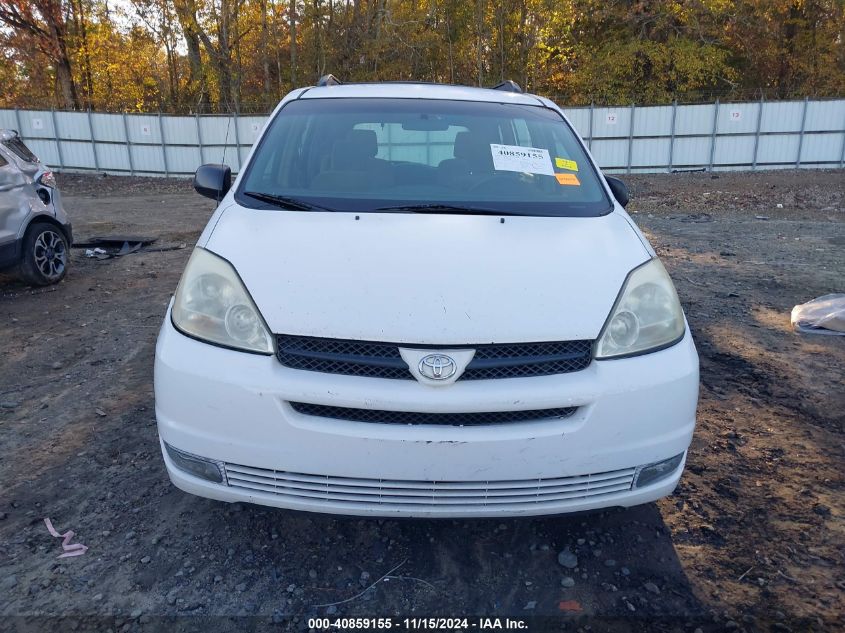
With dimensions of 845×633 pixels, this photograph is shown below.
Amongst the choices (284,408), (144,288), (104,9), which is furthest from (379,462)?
(104,9)

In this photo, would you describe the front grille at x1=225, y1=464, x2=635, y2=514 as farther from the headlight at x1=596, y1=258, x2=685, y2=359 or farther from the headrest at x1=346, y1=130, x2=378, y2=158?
the headrest at x1=346, y1=130, x2=378, y2=158

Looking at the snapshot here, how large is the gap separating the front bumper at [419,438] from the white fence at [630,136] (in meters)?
19.0

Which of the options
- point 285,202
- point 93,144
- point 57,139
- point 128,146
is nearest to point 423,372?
point 285,202

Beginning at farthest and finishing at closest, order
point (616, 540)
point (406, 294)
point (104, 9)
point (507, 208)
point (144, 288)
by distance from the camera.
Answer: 1. point (104, 9)
2. point (144, 288)
3. point (507, 208)
4. point (616, 540)
5. point (406, 294)

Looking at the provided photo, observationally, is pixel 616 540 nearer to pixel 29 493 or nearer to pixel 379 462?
pixel 379 462

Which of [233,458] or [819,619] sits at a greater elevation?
[233,458]

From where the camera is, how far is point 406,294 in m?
2.25

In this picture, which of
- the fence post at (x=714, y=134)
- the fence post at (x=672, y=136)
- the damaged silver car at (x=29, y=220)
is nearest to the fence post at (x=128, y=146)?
the damaged silver car at (x=29, y=220)

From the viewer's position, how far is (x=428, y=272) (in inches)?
92.9

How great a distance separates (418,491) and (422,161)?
182 cm

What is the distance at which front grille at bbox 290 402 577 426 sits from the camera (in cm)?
211

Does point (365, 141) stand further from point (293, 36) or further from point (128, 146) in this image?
point (293, 36)

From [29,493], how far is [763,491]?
10.8 ft

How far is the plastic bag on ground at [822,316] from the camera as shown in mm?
5016
